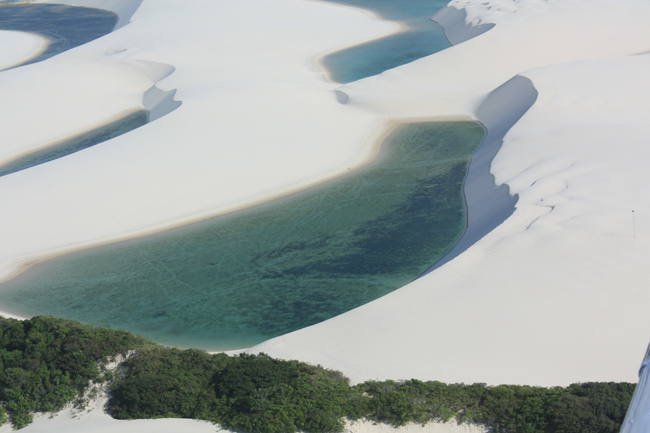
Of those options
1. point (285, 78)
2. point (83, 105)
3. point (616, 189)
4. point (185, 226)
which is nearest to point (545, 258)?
point (616, 189)

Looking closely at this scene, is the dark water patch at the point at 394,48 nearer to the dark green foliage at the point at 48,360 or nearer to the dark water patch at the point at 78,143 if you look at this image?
the dark water patch at the point at 78,143

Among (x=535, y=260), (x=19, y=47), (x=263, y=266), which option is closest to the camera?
(x=535, y=260)

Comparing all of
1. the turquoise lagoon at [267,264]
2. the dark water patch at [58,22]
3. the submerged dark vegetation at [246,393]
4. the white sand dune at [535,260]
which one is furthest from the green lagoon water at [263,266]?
the dark water patch at [58,22]

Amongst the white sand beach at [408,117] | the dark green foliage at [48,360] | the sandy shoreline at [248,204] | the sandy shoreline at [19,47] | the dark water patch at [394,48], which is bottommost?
the sandy shoreline at [19,47]

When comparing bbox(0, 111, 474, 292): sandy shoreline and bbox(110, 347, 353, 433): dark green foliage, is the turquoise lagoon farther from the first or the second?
bbox(110, 347, 353, 433): dark green foliage

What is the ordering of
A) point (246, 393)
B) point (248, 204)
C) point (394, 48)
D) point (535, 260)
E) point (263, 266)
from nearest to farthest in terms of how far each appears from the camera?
point (246, 393)
point (535, 260)
point (263, 266)
point (248, 204)
point (394, 48)

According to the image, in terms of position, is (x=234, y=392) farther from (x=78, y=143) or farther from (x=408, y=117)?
(x=78, y=143)

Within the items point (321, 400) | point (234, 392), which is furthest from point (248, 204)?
point (321, 400)
